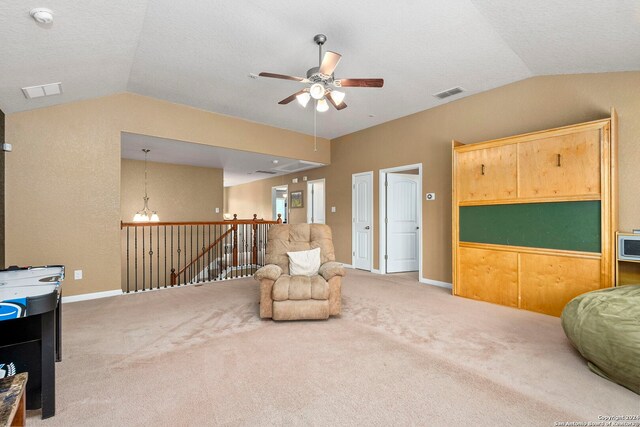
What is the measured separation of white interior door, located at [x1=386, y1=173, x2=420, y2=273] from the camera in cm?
603

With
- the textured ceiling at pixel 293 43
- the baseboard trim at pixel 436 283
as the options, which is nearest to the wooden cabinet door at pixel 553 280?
the baseboard trim at pixel 436 283

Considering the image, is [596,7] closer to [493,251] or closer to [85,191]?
[493,251]

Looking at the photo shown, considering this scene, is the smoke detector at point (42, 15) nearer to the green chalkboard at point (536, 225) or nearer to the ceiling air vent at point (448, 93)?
the ceiling air vent at point (448, 93)

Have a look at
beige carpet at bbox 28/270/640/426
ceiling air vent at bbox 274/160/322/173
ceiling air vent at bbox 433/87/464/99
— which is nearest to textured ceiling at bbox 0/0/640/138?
ceiling air vent at bbox 433/87/464/99

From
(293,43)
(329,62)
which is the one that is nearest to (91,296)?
(293,43)

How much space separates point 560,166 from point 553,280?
131 cm

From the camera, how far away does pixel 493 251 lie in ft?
13.0

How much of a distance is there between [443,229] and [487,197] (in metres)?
1.08

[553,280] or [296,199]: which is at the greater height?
[296,199]

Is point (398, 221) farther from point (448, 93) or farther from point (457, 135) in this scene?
point (448, 93)

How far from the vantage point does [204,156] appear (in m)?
6.77

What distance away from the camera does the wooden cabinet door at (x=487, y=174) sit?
3.83 metres

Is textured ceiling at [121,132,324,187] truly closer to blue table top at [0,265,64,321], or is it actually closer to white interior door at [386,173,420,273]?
white interior door at [386,173,420,273]

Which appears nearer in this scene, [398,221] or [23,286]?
[23,286]
